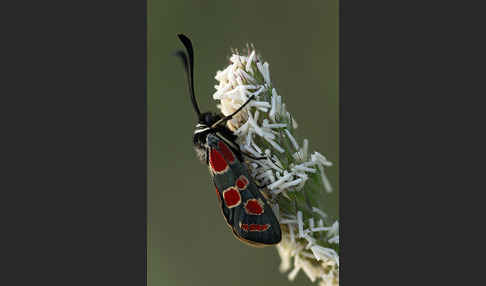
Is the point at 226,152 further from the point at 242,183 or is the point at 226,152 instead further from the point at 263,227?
the point at 263,227

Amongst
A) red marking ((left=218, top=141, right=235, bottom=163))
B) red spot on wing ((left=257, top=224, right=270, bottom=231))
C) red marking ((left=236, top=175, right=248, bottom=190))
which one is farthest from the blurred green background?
red spot on wing ((left=257, top=224, right=270, bottom=231))

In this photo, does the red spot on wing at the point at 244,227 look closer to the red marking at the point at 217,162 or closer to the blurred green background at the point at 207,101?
the red marking at the point at 217,162

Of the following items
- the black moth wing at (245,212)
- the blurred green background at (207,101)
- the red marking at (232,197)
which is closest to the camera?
the black moth wing at (245,212)

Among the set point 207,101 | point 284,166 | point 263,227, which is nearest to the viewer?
point 263,227

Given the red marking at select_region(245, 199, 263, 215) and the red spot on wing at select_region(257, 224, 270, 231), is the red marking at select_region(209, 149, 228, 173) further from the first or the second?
the red spot on wing at select_region(257, 224, 270, 231)

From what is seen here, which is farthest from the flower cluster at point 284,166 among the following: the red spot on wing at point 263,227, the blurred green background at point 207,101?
the blurred green background at point 207,101

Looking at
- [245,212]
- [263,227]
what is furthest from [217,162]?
[263,227]

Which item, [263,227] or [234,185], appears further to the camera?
[234,185]
